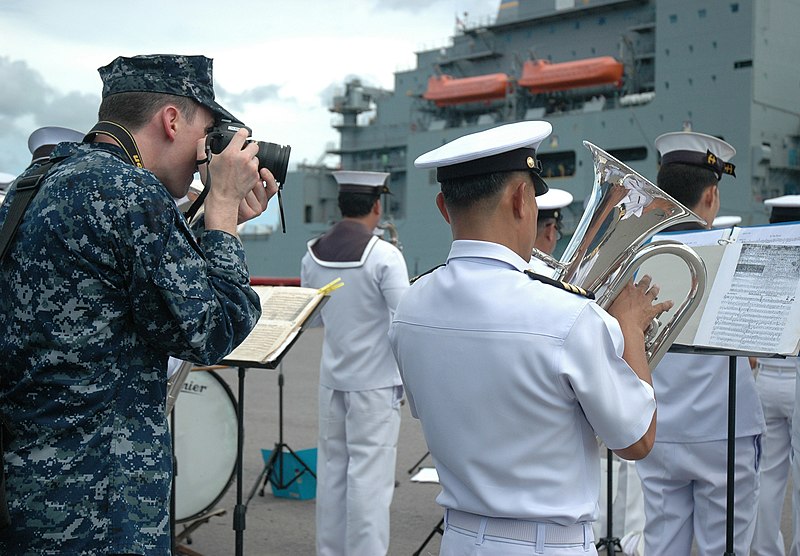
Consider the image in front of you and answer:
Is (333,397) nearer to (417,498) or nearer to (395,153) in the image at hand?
(417,498)

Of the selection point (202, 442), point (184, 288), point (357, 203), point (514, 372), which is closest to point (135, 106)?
point (184, 288)

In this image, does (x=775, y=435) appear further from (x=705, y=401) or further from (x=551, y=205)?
(x=551, y=205)

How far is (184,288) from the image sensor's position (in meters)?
1.71

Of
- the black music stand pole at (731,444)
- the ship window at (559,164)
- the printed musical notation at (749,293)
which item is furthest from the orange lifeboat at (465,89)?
the printed musical notation at (749,293)

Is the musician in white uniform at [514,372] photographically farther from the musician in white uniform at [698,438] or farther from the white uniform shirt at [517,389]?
the musician in white uniform at [698,438]

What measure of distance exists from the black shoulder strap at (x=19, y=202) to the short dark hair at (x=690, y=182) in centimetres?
251

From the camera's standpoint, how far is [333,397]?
16.1ft

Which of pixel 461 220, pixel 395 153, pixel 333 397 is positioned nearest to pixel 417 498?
pixel 333 397

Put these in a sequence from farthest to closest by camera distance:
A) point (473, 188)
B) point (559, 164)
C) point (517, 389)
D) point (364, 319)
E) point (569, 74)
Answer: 1. point (559, 164)
2. point (569, 74)
3. point (364, 319)
4. point (473, 188)
5. point (517, 389)

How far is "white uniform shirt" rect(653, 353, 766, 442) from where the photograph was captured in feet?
10.6

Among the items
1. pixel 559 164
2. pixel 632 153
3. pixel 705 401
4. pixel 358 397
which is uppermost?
pixel 632 153

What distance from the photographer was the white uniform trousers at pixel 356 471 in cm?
465

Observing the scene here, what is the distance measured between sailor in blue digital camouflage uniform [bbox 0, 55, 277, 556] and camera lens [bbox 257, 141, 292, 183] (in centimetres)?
30

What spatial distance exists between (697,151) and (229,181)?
89.6 inches
